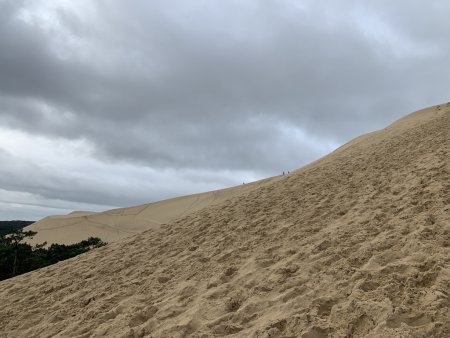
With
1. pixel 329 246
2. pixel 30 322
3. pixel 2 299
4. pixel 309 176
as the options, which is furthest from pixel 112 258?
pixel 309 176

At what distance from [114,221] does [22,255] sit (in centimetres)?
1376

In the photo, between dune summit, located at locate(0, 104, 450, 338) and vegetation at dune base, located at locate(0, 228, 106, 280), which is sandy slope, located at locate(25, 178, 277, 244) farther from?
dune summit, located at locate(0, 104, 450, 338)

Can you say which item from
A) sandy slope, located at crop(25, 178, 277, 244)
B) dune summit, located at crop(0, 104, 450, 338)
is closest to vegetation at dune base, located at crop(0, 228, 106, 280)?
sandy slope, located at crop(25, 178, 277, 244)

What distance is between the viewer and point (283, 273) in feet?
16.1

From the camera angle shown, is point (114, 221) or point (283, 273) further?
point (114, 221)

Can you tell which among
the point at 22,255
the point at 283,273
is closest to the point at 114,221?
the point at 22,255

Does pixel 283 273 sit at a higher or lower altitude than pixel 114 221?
lower

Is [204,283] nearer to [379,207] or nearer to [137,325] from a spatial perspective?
[137,325]

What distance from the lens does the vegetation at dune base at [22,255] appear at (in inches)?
771

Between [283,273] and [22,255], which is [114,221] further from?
[283,273]

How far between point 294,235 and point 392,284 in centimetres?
268

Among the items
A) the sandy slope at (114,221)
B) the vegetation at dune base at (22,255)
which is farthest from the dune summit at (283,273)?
the sandy slope at (114,221)

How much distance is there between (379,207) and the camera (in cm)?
650

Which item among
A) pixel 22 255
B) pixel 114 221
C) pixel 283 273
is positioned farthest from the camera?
pixel 114 221
